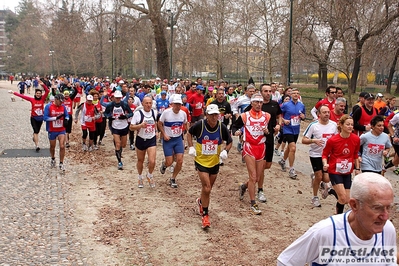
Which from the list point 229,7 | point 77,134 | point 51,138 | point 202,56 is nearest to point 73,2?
point 229,7

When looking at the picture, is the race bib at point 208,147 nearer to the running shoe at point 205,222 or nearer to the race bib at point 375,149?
the running shoe at point 205,222

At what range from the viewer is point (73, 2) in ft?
102

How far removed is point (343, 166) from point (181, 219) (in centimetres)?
260

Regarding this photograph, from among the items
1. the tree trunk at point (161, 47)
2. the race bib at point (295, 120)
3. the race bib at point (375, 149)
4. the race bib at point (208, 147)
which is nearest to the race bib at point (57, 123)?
the race bib at point (208, 147)

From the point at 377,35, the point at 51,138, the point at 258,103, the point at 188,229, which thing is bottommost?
the point at 188,229

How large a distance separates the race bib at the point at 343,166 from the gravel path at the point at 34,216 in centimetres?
365

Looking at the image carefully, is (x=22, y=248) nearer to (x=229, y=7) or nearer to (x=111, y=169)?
(x=111, y=169)

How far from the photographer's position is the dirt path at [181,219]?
586 cm

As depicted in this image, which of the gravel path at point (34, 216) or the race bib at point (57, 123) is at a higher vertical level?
the race bib at point (57, 123)

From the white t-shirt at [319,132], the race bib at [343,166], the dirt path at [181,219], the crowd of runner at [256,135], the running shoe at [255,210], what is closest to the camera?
the dirt path at [181,219]

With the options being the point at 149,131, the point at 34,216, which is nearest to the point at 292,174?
the point at 149,131

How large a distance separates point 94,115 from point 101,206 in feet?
18.4

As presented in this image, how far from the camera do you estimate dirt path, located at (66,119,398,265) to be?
5863 millimetres

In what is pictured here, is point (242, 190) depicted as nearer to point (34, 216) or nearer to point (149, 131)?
point (149, 131)
